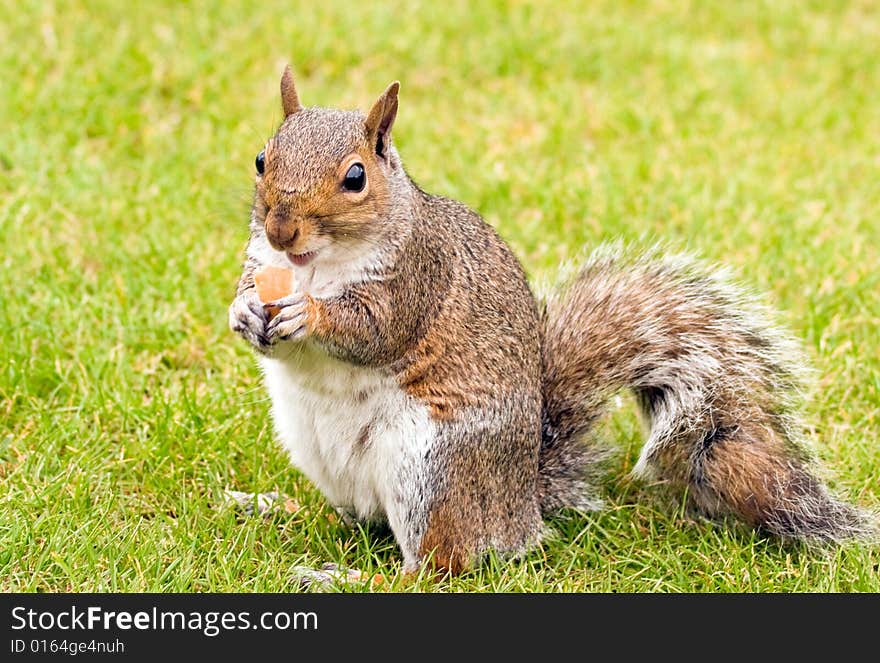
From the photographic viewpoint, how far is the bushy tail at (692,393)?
8.88 feet

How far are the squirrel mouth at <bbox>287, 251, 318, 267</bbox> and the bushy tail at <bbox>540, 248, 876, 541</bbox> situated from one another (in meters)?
0.70

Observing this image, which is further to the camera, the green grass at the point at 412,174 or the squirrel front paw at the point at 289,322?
the green grass at the point at 412,174

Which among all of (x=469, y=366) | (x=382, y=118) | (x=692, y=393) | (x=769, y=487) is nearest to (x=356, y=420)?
(x=469, y=366)

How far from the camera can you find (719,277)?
9.48 ft

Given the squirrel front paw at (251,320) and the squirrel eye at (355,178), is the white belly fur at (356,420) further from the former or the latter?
the squirrel eye at (355,178)

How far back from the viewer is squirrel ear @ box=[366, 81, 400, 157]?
2.42 metres

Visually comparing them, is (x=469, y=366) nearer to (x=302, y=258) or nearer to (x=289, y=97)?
(x=302, y=258)

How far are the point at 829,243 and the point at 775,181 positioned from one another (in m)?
0.49

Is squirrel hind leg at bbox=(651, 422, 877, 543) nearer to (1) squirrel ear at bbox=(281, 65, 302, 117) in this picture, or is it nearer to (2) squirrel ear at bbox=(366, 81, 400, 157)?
(2) squirrel ear at bbox=(366, 81, 400, 157)

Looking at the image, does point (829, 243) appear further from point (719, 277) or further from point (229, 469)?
point (229, 469)

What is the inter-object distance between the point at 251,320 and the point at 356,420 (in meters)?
0.31

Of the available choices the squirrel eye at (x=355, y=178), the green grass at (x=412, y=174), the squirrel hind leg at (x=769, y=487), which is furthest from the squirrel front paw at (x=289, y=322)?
the squirrel hind leg at (x=769, y=487)

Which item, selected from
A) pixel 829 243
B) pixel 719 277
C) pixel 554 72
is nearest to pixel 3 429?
pixel 719 277

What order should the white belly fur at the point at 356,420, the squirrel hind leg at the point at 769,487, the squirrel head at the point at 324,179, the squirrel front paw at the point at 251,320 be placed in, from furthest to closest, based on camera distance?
the squirrel hind leg at the point at 769,487 < the white belly fur at the point at 356,420 < the squirrel front paw at the point at 251,320 < the squirrel head at the point at 324,179
